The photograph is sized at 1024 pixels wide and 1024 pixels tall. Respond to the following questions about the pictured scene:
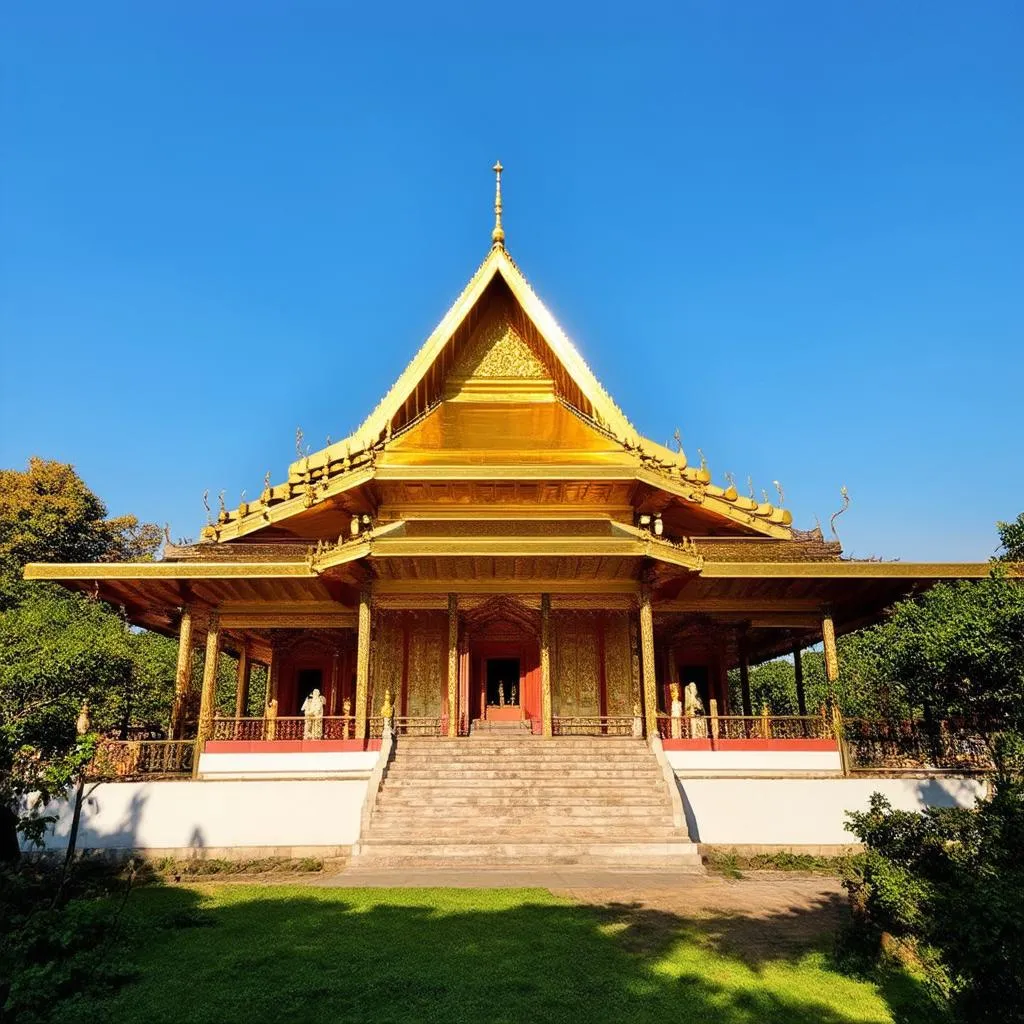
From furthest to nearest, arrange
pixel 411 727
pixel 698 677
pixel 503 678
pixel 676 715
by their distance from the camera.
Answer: pixel 698 677
pixel 503 678
pixel 411 727
pixel 676 715

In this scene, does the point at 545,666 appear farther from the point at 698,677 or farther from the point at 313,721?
the point at 698,677

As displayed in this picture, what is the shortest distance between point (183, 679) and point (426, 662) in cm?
533

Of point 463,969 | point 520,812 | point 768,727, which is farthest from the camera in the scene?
point 768,727

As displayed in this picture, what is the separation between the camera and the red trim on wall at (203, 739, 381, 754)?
14078mm

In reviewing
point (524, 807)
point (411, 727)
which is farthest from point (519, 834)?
point (411, 727)

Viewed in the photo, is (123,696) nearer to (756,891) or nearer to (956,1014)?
(756,891)

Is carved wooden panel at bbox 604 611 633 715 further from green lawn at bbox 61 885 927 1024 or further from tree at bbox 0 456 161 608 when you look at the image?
tree at bbox 0 456 161 608

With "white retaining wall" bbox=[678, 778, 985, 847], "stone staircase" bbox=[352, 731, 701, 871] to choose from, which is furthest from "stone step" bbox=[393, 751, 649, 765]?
"white retaining wall" bbox=[678, 778, 985, 847]

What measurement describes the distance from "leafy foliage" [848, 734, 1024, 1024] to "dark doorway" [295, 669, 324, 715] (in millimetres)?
15619

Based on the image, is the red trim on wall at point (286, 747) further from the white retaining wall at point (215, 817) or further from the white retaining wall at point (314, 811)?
the white retaining wall at point (215, 817)

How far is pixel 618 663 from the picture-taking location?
18219mm

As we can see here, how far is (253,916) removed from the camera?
8430 millimetres

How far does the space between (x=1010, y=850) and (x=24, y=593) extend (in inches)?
950

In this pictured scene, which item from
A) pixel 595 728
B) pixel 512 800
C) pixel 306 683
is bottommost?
pixel 512 800
